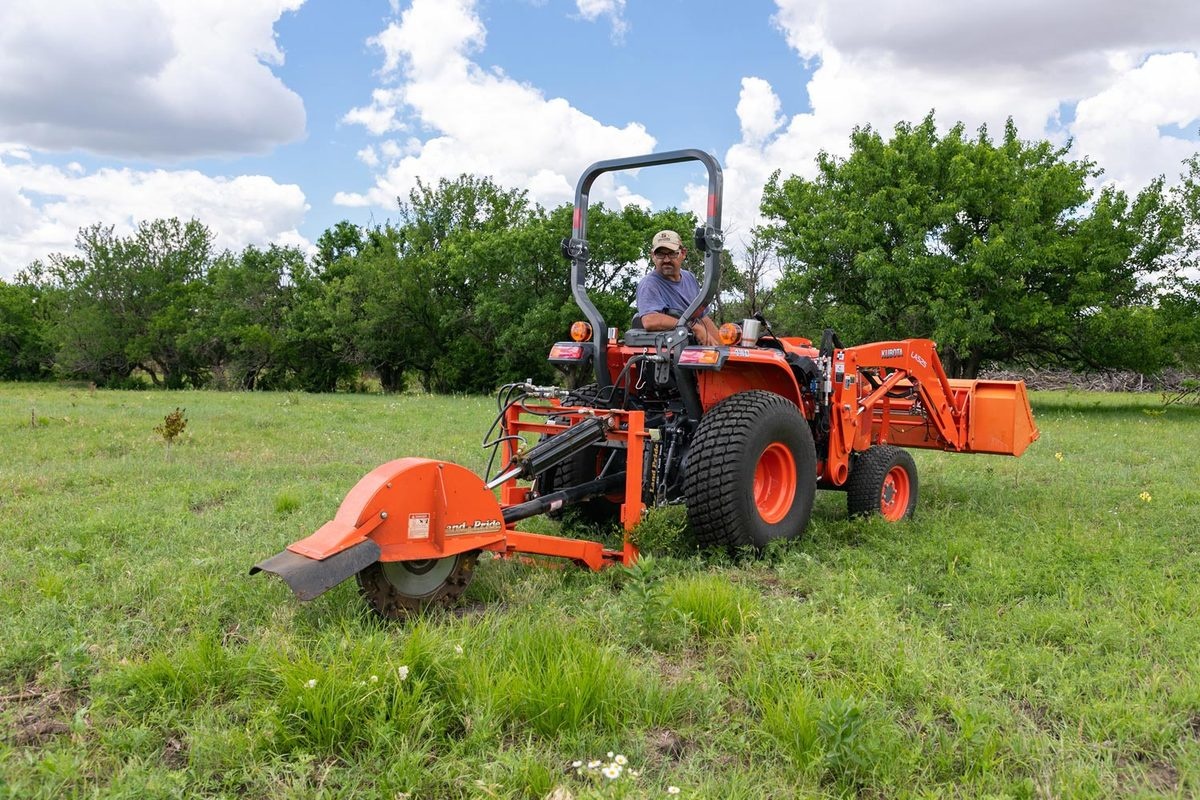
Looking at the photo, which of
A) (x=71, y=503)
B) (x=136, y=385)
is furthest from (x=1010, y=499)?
(x=136, y=385)

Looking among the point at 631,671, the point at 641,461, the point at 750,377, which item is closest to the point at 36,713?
the point at 631,671

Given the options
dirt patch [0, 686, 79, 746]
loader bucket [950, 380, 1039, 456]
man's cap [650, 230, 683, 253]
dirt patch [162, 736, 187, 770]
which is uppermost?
man's cap [650, 230, 683, 253]

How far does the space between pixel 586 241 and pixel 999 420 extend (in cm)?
433

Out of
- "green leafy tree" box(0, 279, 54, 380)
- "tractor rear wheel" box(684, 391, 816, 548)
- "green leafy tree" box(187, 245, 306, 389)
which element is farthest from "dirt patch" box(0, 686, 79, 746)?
"green leafy tree" box(0, 279, 54, 380)

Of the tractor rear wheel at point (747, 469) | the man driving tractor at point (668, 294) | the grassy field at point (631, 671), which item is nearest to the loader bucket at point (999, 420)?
the grassy field at point (631, 671)

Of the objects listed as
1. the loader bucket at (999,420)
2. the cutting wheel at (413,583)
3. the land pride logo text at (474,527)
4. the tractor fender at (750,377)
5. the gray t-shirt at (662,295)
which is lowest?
the cutting wheel at (413,583)

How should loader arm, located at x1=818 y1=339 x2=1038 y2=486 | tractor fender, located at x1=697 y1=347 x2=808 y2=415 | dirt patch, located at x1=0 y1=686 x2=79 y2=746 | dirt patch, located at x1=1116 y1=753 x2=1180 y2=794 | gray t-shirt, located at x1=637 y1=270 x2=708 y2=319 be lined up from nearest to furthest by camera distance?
dirt patch, located at x1=1116 y1=753 x2=1180 y2=794 < dirt patch, located at x1=0 y1=686 x2=79 y2=746 < tractor fender, located at x1=697 y1=347 x2=808 y2=415 < gray t-shirt, located at x1=637 y1=270 x2=708 y2=319 < loader arm, located at x1=818 y1=339 x2=1038 y2=486

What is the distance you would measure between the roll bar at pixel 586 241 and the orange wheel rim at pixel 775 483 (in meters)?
1.09

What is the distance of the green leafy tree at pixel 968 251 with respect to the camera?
68.7ft

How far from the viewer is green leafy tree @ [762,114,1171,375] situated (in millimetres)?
20953

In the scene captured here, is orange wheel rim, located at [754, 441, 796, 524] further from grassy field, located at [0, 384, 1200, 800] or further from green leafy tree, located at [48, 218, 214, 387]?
green leafy tree, located at [48, 218, 214, 387]

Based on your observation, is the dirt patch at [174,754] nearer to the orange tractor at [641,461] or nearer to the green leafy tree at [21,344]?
the orange tractor at [641,461]

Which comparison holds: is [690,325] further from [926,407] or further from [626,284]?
[626,284]

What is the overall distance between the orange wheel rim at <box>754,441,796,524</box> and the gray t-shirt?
1041 mm
